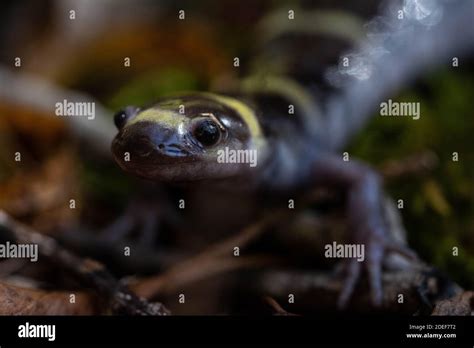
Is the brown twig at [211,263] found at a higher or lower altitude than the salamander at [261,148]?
lower

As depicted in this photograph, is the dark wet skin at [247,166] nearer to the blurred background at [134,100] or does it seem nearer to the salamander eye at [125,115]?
the salamander eye at [125,115]

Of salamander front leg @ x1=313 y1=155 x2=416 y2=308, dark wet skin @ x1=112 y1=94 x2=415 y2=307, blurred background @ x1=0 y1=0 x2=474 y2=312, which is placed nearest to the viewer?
dark wet skin @ x1=112 y1=94 x2=415 y2=307

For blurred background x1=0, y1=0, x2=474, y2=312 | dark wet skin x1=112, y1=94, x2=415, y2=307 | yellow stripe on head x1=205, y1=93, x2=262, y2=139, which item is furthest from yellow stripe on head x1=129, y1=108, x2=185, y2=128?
blurred background x1=0, y1=0, x2=474, y2=312

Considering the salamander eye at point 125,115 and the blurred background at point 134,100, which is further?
the blurred background at point 134,100

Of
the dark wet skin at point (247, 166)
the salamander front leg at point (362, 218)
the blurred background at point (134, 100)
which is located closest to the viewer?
the dark wet skin at point (247, 166)

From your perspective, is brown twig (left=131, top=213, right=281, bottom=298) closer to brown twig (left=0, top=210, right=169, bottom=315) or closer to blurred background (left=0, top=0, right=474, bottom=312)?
brown twig (left=0, top=210, right=169, bottom=315)

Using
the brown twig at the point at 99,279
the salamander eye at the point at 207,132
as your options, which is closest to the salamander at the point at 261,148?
the salamander eye at the point at 207,132

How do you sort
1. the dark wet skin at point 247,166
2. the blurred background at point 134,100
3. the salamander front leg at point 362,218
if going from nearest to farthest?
the dark wet skin at point 247,166
the salamander front leg at point 362,218
the blurred background at point 134,100
